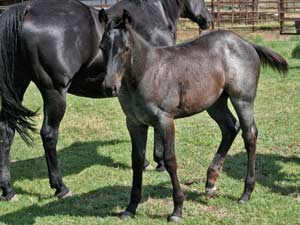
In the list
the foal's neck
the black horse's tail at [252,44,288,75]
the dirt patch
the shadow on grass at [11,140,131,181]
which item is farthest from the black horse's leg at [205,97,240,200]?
the dirt patch

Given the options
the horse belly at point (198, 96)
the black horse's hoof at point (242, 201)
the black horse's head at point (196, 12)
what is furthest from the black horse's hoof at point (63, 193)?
the black horse's head at point (196, 12)

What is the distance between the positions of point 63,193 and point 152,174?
3.56ft

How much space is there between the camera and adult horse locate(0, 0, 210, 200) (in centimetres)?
493

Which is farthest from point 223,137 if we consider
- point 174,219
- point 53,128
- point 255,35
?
point 255,35

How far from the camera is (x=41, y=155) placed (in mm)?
6707

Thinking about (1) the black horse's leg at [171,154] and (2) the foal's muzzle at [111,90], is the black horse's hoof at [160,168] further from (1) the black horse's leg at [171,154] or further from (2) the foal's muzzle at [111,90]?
(2) the foal's muzzle at [111,90]

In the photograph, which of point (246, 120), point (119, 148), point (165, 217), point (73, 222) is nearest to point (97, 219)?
point (73, 222)

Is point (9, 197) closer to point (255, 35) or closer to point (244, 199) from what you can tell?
Answer: point (244, 199)

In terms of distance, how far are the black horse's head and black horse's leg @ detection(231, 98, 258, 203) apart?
2045mm

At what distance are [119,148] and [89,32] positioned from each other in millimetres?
2053

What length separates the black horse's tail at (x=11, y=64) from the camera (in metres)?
4.89

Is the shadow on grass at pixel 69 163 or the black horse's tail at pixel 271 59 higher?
the black horse's tail at pixel 271 59

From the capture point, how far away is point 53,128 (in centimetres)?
513

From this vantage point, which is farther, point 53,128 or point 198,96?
point 53,128
